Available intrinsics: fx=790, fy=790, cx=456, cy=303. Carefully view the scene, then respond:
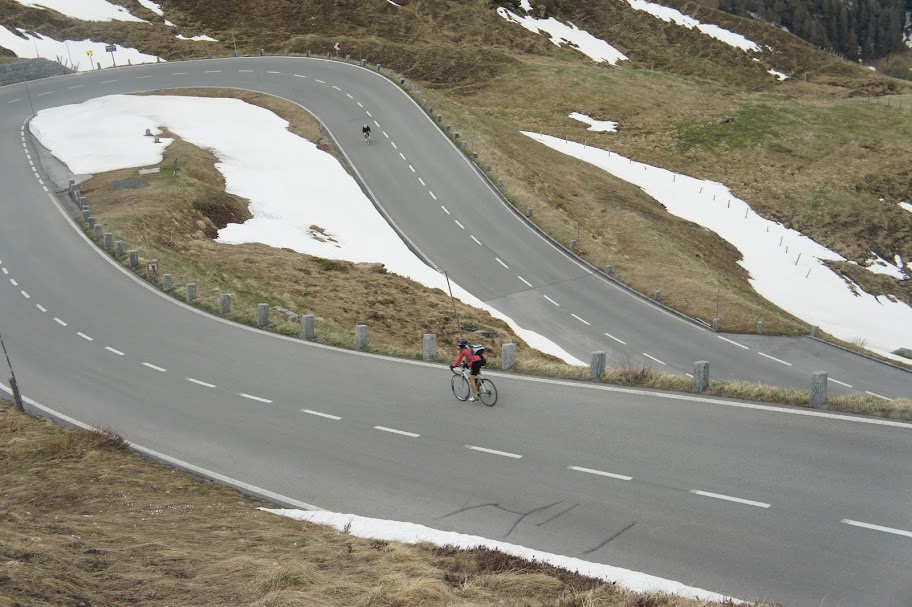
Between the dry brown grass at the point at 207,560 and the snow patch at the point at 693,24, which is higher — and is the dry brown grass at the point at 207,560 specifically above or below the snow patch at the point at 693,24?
below

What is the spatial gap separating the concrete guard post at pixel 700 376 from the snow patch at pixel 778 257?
21.5 m

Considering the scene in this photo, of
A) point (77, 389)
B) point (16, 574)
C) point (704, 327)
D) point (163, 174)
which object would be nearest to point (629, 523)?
point (16, 574)

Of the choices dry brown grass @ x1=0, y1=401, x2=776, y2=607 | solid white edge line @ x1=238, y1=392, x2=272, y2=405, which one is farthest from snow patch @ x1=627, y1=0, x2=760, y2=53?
dry brown grass @ x1=0, y1=401, x2=776, y2=607

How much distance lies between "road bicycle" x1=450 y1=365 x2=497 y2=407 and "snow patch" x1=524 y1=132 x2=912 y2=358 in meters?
24.0

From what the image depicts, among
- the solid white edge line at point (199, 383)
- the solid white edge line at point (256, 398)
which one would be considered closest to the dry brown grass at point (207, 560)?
the solid white edge line at point (256, 398)

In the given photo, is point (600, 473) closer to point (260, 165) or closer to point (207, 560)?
point (207, 560)

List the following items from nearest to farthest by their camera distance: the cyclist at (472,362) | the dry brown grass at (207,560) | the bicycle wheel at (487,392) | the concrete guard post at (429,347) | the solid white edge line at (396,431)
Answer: the dry brown grass at (207,560) → the solid white edge line at (396,431) → the cyclist at (472,362) → the bicycle wheel at (487,392) → the concrete guard post at (429,347)

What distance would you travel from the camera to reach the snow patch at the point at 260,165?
32875 millimetres

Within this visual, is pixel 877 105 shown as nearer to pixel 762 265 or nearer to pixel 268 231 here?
pixel 762 265

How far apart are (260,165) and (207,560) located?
3468 centimetres

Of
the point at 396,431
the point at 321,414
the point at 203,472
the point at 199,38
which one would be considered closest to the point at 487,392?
the point at 396,431

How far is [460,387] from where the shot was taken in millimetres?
17000

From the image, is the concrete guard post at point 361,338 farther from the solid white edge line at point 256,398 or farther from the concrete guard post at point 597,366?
the concrete guard post at point 597,366

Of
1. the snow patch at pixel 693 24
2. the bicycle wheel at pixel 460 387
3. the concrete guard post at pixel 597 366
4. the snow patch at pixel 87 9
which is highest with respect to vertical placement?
the snow patch at pixel 693 24
